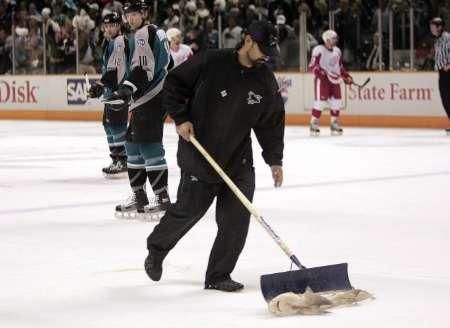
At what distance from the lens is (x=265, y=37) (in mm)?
5281

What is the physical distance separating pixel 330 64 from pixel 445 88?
5.70 ft

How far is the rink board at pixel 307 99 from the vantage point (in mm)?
18328

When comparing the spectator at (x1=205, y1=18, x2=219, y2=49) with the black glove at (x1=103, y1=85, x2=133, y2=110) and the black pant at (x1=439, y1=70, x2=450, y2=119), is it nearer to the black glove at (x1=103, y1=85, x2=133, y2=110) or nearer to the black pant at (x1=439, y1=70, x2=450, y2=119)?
the black pant at (x1=439, y1=70, x2=450, y2=119)

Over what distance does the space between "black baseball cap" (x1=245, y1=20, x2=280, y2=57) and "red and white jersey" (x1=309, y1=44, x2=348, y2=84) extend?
40.3 ft

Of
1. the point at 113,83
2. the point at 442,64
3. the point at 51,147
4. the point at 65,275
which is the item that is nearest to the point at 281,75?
the point at 442,64

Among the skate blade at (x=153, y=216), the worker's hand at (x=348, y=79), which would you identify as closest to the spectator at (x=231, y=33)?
the worker's hand at (x=348, y=79)

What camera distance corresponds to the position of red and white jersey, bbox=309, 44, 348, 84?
17.5 meters

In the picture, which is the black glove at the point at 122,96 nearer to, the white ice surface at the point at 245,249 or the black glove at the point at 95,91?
the white ice surface at the point at 245,249

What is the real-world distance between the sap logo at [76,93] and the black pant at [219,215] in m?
17.1

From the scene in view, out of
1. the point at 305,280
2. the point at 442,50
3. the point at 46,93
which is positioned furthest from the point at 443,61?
the point at 305,280

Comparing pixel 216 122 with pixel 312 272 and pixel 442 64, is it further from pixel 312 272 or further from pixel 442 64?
pixel 442 64

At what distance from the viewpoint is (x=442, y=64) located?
17.0 metres

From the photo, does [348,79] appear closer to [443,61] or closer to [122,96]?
[443,61]

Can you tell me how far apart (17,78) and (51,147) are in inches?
303
